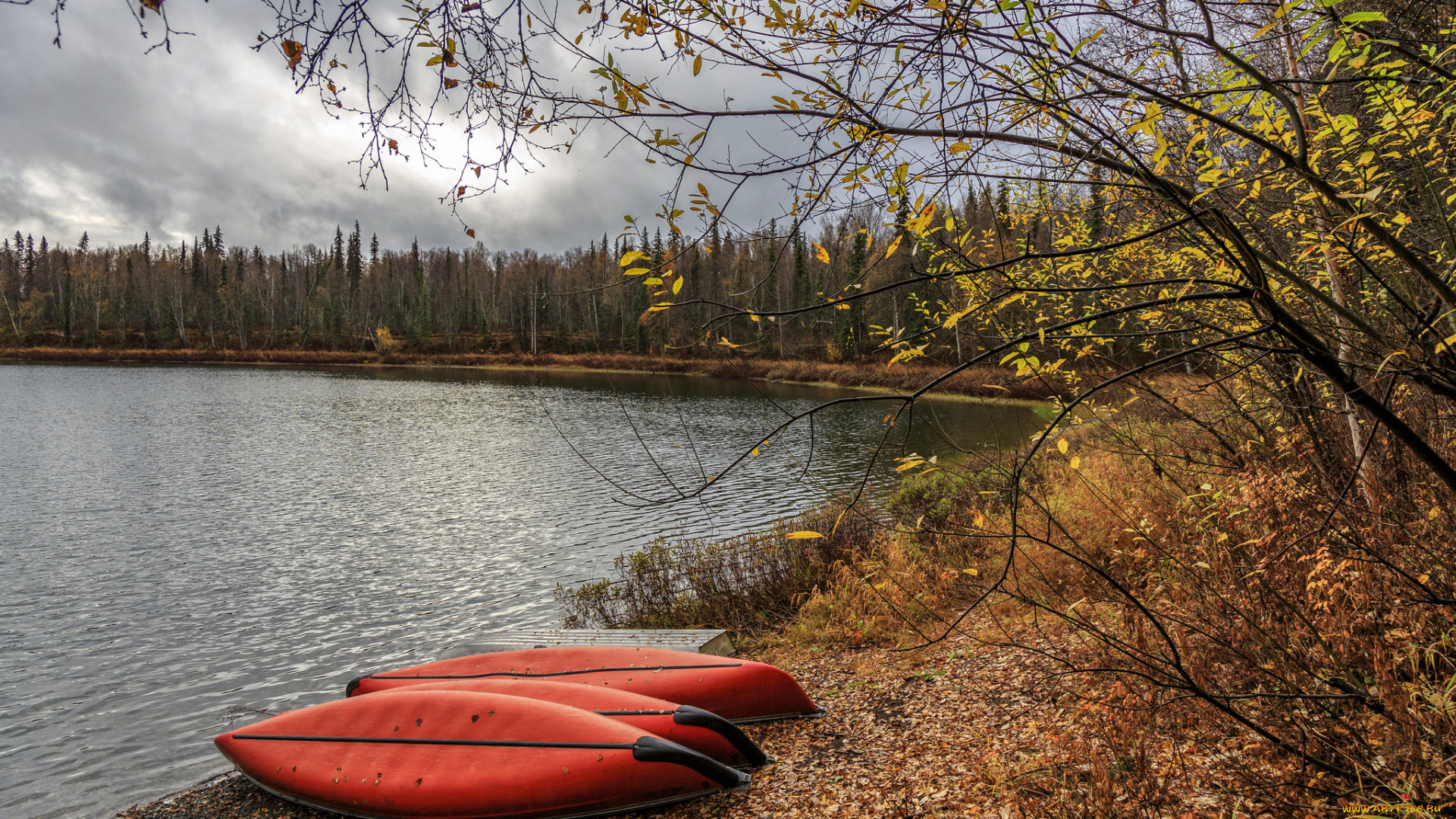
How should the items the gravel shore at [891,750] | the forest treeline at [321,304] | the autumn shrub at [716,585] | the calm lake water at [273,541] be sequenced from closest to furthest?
the gravel shore at [891,750] < the calm lake water at [273,541] < the autumn shrub at [716,585] < the forest treeline at [321,304]

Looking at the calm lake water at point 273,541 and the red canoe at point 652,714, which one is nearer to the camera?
the red canoe at point 652,714

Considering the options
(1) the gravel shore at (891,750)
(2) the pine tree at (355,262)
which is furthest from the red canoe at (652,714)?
(2) the pine tree at (355,262)

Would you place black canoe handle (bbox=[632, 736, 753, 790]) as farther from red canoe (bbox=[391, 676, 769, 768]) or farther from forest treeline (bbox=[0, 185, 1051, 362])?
forest treeline (bbox=[0, 185, 1051, 362])

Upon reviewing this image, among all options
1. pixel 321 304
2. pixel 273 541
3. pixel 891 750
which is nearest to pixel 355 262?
pixel 321 304

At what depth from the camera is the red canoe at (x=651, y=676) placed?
19.9ft

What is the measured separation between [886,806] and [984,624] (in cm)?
377

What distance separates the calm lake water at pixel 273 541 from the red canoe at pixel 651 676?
169 centimetres

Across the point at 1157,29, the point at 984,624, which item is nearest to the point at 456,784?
the point at 984,624

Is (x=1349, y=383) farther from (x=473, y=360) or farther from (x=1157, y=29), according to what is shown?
(x=473, y=360)

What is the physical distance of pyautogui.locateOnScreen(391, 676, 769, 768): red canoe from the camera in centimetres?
518

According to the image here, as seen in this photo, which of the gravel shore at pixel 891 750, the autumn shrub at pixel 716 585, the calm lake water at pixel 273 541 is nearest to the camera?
the gravel shore at pixel 891 750

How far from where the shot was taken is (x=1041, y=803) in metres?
3.69

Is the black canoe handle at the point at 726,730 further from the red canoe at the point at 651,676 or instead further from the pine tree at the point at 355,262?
the pine tree at the point at 355,262

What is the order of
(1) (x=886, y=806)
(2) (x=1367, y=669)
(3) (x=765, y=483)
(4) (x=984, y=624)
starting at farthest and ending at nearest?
(3) (x=765, y=483) < (4) (x=984, y=624) < (1) (x=886, y=806) < (2) (x=1367, y=669)
